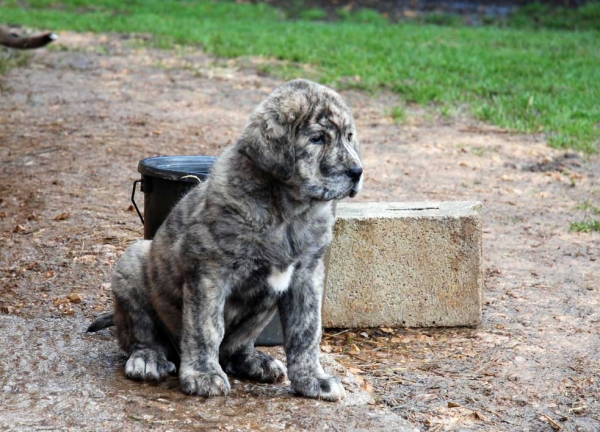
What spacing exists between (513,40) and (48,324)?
46.1ft

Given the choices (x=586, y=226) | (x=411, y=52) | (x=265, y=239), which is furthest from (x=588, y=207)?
(x=411, y=52)

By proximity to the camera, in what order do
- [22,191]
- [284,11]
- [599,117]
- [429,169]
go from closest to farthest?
[22,191], [429,169], [599,117], [284,11]

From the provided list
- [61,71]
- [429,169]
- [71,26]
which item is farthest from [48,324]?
[71,26]

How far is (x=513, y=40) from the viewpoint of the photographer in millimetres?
17609

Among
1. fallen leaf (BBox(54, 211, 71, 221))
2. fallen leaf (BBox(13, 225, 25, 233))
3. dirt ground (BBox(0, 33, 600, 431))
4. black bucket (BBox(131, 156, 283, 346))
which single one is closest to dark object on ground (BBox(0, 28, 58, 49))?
dirt ground (BBox(0, 33, 600, 431))

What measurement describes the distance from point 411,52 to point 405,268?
987 cm

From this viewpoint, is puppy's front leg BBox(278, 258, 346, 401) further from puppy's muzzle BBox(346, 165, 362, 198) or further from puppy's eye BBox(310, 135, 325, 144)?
puppy's eye BBox(310, 135, 325, 144)

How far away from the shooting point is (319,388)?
14.5 ft

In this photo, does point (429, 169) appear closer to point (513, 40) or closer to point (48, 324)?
point (48, 324)

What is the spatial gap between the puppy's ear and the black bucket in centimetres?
84

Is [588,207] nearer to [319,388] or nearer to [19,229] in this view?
[319,388]

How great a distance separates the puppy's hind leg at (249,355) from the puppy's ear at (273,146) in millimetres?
751

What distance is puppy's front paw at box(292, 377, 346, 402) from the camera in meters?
4.40

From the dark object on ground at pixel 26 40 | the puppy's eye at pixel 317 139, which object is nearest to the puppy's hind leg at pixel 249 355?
the puppy's eye at pixel 317 139
